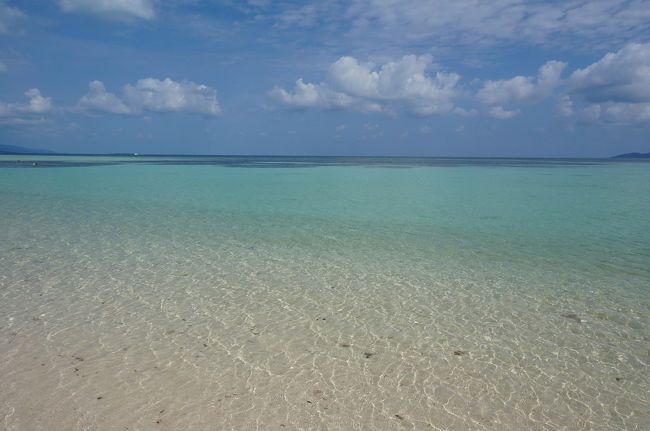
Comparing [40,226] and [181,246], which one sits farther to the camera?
[40,226]

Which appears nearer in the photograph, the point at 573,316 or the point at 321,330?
the point at 321,330

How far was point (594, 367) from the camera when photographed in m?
5.57

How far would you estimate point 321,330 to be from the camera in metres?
6.60

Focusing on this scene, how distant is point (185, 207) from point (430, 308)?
1487 cm

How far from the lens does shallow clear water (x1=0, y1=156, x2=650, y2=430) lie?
4.62 meters

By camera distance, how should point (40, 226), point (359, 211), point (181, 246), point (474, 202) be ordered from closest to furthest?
point (181, 246), point (40, 226), point (359, 211), point (474, 202)

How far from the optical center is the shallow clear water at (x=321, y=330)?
4.62 meters

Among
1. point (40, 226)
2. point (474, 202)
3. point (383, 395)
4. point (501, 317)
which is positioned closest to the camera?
point (383, 395)

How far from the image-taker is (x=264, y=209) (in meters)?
19.5

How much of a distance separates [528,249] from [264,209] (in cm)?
1101

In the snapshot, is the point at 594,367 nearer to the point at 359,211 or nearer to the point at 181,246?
the point at 181,246

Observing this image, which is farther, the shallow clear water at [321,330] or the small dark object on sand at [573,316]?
the small dark object on sand at [573,316]

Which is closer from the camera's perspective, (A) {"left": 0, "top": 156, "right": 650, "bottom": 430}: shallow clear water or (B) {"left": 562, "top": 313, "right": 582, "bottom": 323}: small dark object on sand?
(A) {"left": 0, "top": 156, "right": 650, "bottom": 430}: shallow clear water

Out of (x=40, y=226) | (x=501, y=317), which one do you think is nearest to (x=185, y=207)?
(x=40, y=226)
